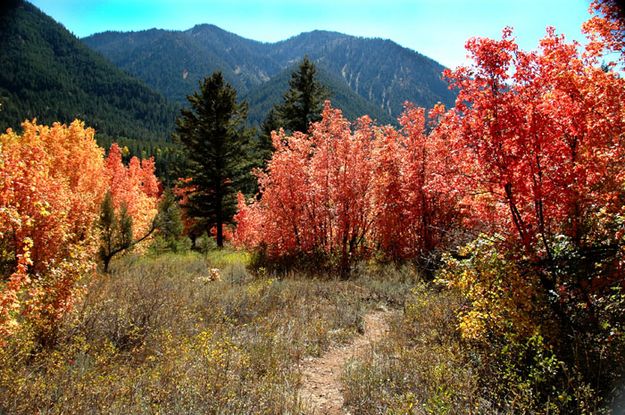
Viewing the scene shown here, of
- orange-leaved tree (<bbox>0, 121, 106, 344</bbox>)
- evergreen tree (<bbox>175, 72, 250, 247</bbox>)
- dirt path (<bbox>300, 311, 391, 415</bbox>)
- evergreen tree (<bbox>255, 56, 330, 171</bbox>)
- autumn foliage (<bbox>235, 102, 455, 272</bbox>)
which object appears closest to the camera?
orange-leaved tree (<bbox>0, 121, 106, 344</bbox>)

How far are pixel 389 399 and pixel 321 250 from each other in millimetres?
9498

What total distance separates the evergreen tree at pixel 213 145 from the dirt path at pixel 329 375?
19.2 metres

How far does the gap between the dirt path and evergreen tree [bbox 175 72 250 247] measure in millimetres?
19151

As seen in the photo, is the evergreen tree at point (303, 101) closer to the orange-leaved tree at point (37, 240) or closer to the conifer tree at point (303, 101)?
the conifer tree at point (303, 101)

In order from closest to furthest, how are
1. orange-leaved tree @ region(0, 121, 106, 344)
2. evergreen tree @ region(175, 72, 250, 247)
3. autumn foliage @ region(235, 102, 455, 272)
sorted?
orange-leaved tree @ region(0, 121, 106, 344)
autumn foliage @ region(235, 102, 455, 272)
evergreen tree @ region(175, 72, 250, 247)

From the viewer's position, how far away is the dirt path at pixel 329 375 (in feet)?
15.8

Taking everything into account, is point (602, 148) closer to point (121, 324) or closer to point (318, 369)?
point (318, 369)

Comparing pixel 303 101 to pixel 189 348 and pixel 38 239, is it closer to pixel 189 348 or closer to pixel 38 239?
pixel 38 239

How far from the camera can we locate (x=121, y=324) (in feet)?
20.7

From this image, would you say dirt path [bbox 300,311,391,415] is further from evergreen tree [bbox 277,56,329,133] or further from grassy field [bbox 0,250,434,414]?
evergreen tree [bbox 277,56,329,133]

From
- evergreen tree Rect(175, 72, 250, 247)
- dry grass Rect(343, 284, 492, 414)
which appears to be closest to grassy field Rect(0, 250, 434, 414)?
dry grass Rect(343, 284, 492, 414)

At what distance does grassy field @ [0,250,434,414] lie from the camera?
409cm

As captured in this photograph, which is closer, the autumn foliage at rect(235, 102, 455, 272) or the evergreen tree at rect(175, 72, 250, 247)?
the autumn foliage at rect(235, 102, 455, 272)

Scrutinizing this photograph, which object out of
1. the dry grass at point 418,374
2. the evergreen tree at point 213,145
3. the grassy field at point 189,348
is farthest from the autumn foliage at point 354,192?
the evergreen tree at point 213,145
